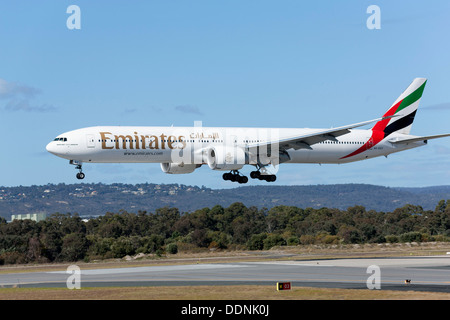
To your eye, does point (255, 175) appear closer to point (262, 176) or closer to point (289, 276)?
point (262, 176)

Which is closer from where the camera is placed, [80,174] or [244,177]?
[80,174]

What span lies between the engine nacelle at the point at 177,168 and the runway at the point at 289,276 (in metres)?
10.4

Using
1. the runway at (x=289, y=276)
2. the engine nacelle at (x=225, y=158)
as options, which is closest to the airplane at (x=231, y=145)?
the engine nacelle at (x=225, y=158)

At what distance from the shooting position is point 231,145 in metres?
61.1

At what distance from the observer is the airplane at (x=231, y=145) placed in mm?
56094

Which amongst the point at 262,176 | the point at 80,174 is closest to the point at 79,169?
the point at 80,174

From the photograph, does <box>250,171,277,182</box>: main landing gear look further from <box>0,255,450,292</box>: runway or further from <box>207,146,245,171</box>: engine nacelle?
<box>0,255,450,292</box>: runway

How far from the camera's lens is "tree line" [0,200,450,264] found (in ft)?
324

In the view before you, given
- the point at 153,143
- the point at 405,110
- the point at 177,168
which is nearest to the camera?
the point at 153,143

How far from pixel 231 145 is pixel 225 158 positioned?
2801 mm

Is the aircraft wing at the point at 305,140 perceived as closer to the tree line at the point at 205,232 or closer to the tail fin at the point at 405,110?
the tail fin at the point at 405,110

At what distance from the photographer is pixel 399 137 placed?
69562mm

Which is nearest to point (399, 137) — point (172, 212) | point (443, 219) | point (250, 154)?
point (250, 154)
